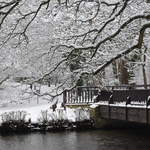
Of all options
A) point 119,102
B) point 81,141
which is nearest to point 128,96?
point 119,102

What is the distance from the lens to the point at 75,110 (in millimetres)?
24078

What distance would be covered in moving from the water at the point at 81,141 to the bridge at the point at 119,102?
1082 millimetres

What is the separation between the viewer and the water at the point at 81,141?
59.6 ft

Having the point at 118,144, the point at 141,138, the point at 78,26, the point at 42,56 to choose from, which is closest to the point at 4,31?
the point at 42,56

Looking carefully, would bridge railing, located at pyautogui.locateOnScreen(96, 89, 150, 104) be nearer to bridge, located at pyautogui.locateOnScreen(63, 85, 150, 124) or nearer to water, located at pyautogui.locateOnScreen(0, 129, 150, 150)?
bridge, located at pyautogui.locateOnScreen(63, 85, 150, 124)

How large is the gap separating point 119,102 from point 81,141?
3.76 metres

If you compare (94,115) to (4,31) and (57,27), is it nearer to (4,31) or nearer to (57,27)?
(57,27)

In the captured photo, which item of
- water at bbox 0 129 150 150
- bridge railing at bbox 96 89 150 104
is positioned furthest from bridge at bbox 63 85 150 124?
water at bbox 0 129 150 150

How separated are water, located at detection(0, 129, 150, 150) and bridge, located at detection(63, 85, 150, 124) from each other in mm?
1082

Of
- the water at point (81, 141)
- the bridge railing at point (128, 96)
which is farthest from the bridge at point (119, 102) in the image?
the water at point (81, 141)

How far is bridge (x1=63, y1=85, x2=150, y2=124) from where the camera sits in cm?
1880

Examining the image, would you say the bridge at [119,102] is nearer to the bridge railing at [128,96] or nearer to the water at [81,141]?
the bridge railing at [128,96]

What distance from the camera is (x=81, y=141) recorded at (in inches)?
772

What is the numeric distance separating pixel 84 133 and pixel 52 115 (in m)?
2.67
